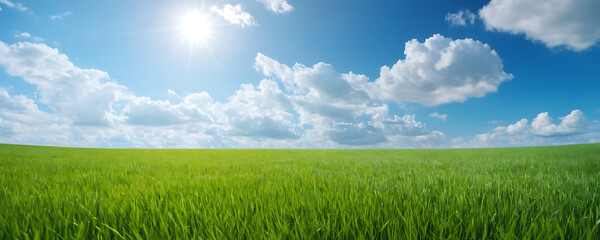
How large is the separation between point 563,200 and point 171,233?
12.9ft

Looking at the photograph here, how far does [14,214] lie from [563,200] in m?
5.83

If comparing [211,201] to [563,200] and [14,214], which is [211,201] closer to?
[14,214]

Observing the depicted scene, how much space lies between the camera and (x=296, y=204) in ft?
8.71

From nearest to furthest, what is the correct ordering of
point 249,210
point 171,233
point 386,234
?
point 386,234 < point 171,233 < point 249,210

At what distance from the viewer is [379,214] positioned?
2.25 metres

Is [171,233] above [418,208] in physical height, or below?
below

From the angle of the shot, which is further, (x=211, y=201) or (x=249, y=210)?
(x=211, y=201)

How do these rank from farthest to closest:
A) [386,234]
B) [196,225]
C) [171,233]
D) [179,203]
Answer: [179,203]
[196,225]
[171,233]
[386,234]

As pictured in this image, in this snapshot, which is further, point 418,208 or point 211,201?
point 211,201

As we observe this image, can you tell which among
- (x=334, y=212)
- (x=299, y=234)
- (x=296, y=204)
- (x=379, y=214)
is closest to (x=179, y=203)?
(x=296, y=204)

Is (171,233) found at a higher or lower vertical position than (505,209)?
lower

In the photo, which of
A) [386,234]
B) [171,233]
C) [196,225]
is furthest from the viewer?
[196,225]

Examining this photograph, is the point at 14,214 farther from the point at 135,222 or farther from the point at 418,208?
the point at 418,208

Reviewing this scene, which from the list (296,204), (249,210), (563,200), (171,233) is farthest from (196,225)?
(563,200)
